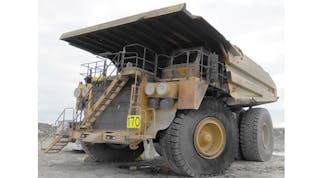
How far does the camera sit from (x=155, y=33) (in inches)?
313

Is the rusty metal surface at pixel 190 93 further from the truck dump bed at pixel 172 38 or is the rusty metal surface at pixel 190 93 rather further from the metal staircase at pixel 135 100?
the truck dump bed at pixel 172 38

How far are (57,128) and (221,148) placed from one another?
3.64 metres

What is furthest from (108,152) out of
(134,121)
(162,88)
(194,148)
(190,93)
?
(190,93)

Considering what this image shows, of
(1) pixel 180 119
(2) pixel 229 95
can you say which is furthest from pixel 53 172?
(2) pixel 229 95

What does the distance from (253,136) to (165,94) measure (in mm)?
4299

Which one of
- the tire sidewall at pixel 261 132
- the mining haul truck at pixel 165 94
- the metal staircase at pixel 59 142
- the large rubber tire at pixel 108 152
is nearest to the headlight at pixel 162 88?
the mining haul truck at pixel 165 94

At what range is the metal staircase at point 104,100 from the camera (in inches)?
300

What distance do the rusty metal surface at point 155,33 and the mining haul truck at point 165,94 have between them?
20 mm

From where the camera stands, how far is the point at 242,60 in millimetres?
9250

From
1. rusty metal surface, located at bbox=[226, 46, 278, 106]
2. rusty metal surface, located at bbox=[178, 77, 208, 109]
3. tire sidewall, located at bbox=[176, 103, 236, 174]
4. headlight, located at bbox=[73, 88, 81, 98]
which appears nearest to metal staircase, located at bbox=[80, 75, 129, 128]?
headlight, located at bbox=[73, 88, 81, 98]

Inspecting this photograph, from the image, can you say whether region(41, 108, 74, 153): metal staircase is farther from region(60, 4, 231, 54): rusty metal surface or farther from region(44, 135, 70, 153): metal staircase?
region(60, 4, 231, 54): rusty metal surface

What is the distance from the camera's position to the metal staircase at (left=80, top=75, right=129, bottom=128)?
7.61 m

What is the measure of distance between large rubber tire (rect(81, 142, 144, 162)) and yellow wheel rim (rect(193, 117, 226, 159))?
8.69 feet

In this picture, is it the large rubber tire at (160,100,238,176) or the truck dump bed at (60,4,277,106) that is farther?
the truck dump bed at (60,4,277,106)
